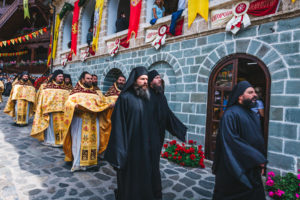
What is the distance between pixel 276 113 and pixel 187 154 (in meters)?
2.23

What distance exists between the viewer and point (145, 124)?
257cm

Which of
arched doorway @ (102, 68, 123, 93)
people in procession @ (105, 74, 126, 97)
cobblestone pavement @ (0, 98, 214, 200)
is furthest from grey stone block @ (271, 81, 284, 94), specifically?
arched doorway @ (102, 68, 123, 93)

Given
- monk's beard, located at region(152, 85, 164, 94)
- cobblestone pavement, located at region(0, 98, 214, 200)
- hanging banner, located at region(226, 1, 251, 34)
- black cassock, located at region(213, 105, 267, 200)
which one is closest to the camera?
black cassock, located at region(213, 105, 267, 200)

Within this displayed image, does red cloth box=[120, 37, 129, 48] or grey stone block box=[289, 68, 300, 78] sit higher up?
red cloth box=[120, 37, 129, 48]

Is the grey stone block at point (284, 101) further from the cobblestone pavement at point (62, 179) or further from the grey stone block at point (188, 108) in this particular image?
the cobblestone pavement at point (62, 179)

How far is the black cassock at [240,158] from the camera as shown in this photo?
213 cm

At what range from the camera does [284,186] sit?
3287 millimetres

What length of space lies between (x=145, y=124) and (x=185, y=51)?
3.62 metres

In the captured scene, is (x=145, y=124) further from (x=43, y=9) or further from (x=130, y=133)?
(x=43, y=9)

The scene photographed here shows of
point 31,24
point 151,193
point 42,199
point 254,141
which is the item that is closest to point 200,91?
point 254,141

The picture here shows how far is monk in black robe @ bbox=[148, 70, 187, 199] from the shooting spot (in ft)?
8.68

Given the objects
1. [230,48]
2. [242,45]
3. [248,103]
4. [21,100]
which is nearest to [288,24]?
[242,45]

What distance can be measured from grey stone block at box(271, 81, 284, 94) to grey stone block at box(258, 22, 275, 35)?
3.71 feet

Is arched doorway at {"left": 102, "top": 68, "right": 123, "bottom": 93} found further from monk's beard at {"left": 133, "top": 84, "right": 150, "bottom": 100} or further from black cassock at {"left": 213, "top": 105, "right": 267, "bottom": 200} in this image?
black cassock at {"left": 213, "top": 105, "right": 267, "bottom": 200}
